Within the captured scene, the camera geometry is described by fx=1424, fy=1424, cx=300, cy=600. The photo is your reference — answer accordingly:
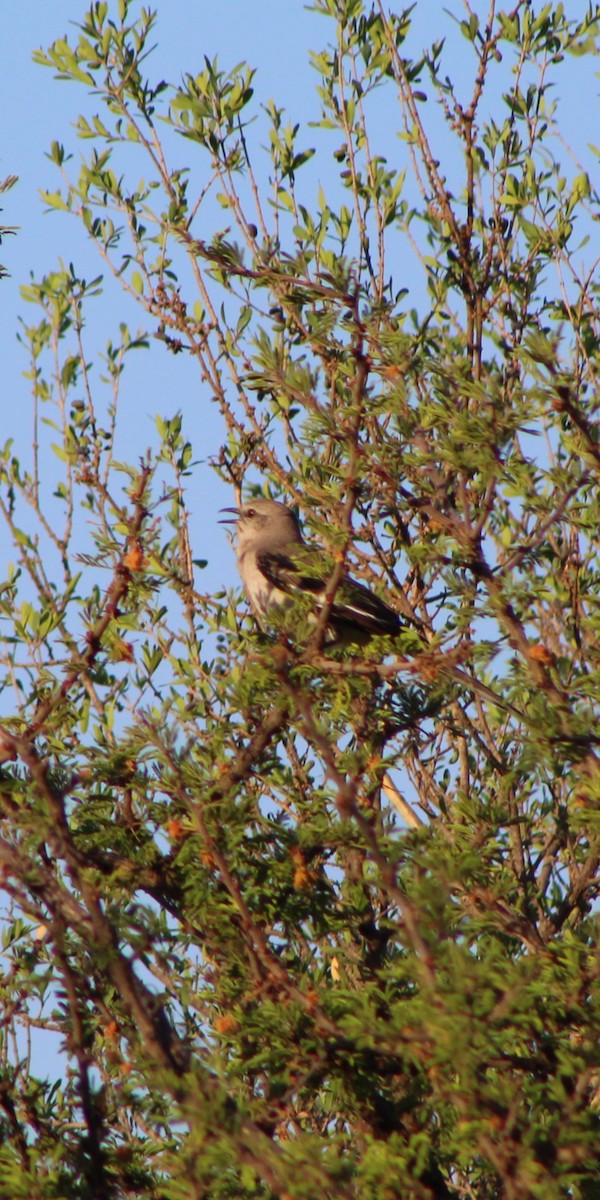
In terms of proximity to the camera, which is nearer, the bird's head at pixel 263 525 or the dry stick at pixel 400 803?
the dry stick at pixel 400 803

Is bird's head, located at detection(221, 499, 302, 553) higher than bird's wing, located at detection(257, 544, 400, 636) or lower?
higher

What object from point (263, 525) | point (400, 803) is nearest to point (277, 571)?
point (263, 525)

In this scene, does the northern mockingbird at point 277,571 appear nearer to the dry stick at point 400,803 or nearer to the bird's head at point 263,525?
the bird's head at point 263,525

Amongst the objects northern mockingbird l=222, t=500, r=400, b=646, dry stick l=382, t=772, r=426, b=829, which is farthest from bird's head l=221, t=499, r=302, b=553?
dry stick l=382, t=772, r=426, b=829

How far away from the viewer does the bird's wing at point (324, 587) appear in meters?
4.57

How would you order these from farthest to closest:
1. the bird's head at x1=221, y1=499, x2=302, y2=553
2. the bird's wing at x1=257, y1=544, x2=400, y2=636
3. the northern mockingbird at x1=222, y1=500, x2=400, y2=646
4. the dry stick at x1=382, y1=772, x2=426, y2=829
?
the bird's head at x1=221, y1=499, x2=302, y2=553
the northern mockingbird at x1=222, y1=500, x2=400, y2=646
the dry stick at x1=382, y1=772, x2=426, y2=829
the bird's wing at x1=257, y1=544, x2=400, y2=636

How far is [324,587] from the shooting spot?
234 inches

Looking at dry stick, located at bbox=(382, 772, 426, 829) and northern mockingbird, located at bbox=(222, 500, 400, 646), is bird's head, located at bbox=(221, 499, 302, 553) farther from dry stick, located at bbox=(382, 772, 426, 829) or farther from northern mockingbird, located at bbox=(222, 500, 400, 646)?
dry stick, located at bbox=(382, 772, 426, 829)

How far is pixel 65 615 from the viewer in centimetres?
614

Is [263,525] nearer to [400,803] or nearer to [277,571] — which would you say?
[277,571]

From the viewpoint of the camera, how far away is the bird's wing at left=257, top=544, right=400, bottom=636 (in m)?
4.57

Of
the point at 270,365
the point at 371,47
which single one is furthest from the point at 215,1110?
the point at 371,47

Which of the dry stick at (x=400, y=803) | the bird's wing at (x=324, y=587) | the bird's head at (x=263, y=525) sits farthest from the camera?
the bird's head at (x=263, y=525)

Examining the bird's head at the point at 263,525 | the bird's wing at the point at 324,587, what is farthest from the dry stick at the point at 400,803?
the bird's head at the point at 263,525
